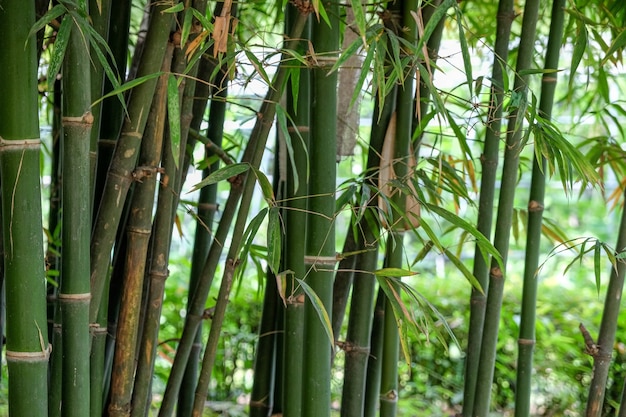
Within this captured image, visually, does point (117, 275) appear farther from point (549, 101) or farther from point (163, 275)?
point (549, 101)

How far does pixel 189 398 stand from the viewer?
4.19 feet

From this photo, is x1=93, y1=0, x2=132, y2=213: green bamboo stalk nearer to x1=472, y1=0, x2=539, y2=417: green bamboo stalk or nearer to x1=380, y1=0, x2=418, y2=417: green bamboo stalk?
x1=380, y1=0, x2=418, y2=417: green bamboo stalk

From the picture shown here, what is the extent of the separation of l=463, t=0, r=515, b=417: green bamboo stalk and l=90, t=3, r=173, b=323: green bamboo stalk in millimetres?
464

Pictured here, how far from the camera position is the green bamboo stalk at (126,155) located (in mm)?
791

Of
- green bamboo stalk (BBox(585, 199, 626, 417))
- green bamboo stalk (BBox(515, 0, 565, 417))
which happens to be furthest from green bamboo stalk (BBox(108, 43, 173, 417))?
green bamboo stalk (BBox(585, 199, 626, 417))

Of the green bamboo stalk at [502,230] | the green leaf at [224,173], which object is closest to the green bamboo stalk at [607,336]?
the green bamboo stalk at [502,230]

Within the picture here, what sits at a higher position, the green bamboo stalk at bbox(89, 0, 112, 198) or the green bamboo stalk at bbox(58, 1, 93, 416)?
the green bamboo stalk at bbox(89, 0, 112, 198)

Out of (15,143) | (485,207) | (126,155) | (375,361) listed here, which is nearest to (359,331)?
(375,361)

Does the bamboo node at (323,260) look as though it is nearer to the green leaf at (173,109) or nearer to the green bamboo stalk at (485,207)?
the green leaf at (173,109)

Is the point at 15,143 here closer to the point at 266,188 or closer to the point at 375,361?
the point at 266,188

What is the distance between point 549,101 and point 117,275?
26.5 inches

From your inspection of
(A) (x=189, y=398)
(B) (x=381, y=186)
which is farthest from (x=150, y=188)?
(A) (x=189, y=398)

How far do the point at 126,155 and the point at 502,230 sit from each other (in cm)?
56

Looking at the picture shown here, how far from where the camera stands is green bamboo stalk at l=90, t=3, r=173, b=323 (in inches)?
31.1
